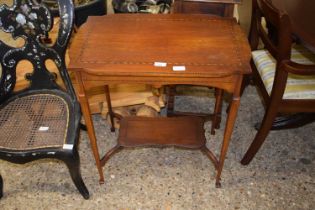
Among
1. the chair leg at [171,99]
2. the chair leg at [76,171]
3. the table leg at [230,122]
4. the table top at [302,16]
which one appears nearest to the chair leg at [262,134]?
the table leg at [230,122]

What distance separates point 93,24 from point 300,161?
1.35 metres

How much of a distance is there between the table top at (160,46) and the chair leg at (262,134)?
401mm

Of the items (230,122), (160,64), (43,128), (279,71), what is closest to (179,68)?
(160,64)

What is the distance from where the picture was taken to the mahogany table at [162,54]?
1.00 m

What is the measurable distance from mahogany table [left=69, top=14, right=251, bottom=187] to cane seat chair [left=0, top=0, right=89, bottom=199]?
0.13 metres

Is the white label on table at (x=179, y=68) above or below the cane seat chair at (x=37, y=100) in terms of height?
above

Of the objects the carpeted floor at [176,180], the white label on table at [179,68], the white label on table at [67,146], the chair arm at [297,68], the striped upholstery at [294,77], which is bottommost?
the carpeted floor at [176,180]

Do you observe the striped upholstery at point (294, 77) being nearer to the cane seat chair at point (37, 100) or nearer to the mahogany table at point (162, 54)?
the mahogany table at point (162, 54)

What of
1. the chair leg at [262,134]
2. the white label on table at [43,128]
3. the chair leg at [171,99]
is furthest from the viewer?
the chair leg at [171,99]

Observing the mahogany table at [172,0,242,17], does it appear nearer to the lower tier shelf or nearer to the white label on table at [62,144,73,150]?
the lower tier shelf

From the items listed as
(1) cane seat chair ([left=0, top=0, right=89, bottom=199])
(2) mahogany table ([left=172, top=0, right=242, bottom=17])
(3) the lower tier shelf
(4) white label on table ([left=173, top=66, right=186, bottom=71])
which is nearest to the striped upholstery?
(2) mahogany table ([left=172, top=0, right=242, bottom=17])

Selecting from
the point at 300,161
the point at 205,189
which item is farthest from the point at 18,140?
the point at 300,161

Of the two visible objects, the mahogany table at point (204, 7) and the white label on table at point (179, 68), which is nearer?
the white label on table at point (179, 68)

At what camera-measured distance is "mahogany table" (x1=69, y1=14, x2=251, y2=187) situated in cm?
100
